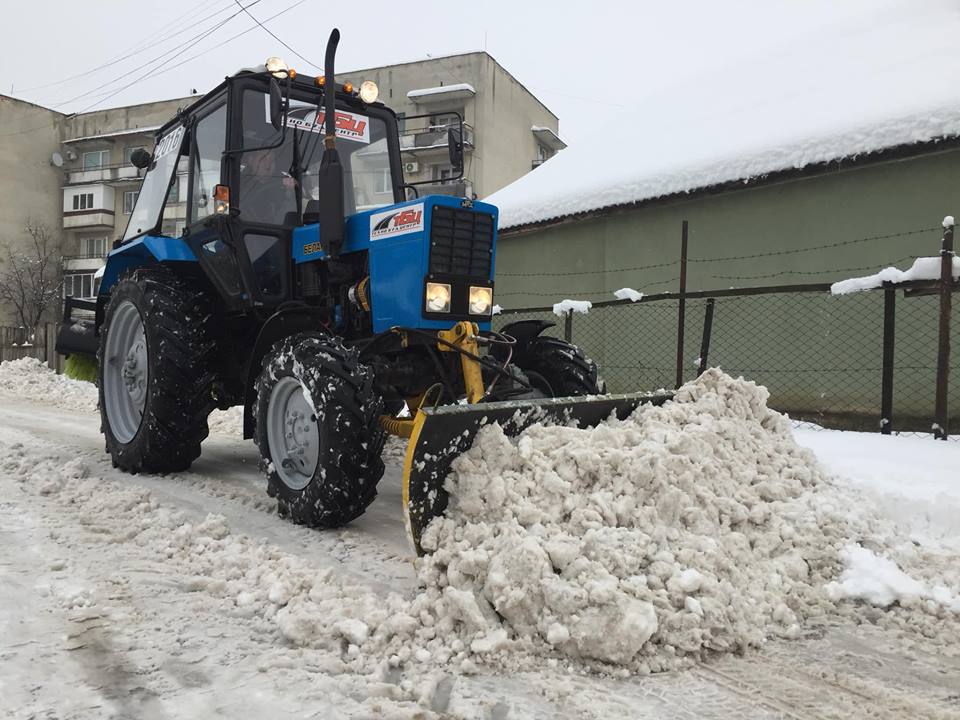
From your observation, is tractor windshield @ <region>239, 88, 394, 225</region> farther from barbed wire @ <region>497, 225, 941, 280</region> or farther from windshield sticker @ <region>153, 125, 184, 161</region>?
barbed wire @ <region>497, 225, 941, 280</region>

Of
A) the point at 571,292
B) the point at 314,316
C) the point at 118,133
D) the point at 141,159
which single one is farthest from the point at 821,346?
the point at 118,133

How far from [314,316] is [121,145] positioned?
33.6 m

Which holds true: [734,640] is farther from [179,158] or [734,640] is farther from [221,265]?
[179,158]

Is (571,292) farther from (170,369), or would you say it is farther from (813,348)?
(170,369)

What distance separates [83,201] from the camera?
3253cm

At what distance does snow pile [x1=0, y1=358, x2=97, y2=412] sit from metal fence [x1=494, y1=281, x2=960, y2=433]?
581 cm

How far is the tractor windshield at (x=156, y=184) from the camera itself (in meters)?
5.11

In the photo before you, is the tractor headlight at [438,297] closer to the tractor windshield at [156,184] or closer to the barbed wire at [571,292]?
the tractor windshield at [156,184]

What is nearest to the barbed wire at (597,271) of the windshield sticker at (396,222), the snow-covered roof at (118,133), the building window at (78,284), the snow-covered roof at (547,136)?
→ the windshield sticker at (396,222)

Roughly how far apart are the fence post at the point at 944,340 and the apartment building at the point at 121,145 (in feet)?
70.8

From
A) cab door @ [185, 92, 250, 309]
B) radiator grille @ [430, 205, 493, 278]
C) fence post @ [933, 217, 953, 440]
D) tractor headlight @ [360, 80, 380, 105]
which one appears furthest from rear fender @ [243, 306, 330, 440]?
fence post @ [933, 217, 953, 440]

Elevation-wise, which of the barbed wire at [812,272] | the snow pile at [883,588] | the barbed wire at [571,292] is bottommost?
the snow pile at [883,588]

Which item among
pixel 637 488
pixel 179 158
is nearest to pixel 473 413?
pixel 637 488

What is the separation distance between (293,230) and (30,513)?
2122 mm
